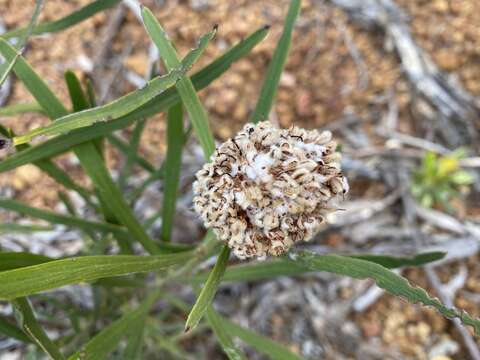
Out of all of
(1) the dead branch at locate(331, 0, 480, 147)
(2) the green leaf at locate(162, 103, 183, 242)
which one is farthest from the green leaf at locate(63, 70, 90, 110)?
(1) the dead branch at locate(331, 0, 480, 147)

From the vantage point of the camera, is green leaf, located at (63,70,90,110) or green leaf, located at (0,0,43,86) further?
green leaf, located at (63,70,90,110)

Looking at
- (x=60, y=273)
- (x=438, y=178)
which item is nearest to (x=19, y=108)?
(x=60, y=273)

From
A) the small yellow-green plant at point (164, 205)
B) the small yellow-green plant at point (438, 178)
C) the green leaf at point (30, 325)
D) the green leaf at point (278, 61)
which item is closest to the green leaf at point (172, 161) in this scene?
the small yellow-green plant at point (164, 205)

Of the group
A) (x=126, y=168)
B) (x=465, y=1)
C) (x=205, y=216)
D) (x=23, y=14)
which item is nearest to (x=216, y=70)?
(x=205, y=216)

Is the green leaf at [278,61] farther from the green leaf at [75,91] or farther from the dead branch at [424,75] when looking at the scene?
the dead branch at [424,75]

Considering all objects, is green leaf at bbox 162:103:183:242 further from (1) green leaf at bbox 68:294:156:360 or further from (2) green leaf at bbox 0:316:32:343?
(2) green leaf at bbox 0:316:32:343

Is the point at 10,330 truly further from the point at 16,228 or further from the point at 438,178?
the point at 438,178
